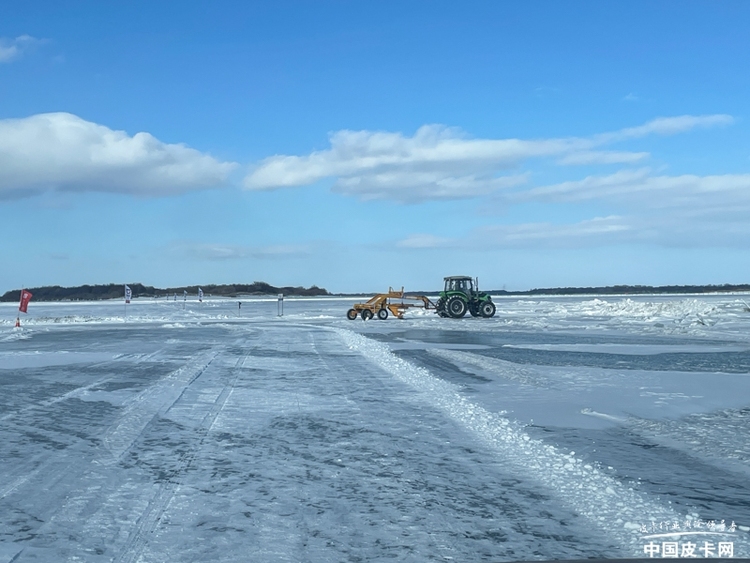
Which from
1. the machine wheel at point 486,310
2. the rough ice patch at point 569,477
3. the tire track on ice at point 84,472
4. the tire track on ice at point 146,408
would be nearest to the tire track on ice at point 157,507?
the tire track on ice at point 84,472

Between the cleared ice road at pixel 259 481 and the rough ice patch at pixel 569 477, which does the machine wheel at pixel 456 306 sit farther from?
the rough ice patch at pixel 569 477

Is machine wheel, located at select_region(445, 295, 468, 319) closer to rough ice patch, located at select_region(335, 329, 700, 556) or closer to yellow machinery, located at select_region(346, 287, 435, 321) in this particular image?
yellow machinery, located at select_region(346, 287, 435, 321)

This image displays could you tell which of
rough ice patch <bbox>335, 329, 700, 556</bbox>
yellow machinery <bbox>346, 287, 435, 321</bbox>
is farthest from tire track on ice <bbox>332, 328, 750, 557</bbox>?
yellow machinery <bbox>346, 287, 435, 321</bbox>

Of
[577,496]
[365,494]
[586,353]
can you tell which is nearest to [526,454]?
[577,496]

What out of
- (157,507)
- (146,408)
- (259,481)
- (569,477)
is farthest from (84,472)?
(569,477)

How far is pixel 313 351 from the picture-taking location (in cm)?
1758

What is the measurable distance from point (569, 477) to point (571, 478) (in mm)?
29

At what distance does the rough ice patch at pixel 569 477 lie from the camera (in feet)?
14.6

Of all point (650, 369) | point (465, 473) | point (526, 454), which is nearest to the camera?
point (465, 473)

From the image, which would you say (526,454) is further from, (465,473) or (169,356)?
(169,356)

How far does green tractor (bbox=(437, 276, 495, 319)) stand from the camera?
3506 centimetres

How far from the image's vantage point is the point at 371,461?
6.19 m

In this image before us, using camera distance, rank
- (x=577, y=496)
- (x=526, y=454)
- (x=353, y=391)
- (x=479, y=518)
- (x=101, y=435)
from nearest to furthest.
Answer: (x=479, y=518) < (x=577, y=496) < (x=526, y=454) < (x=101, y=435) < (x=353, y=391)

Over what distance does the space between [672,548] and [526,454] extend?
8.15 ft
